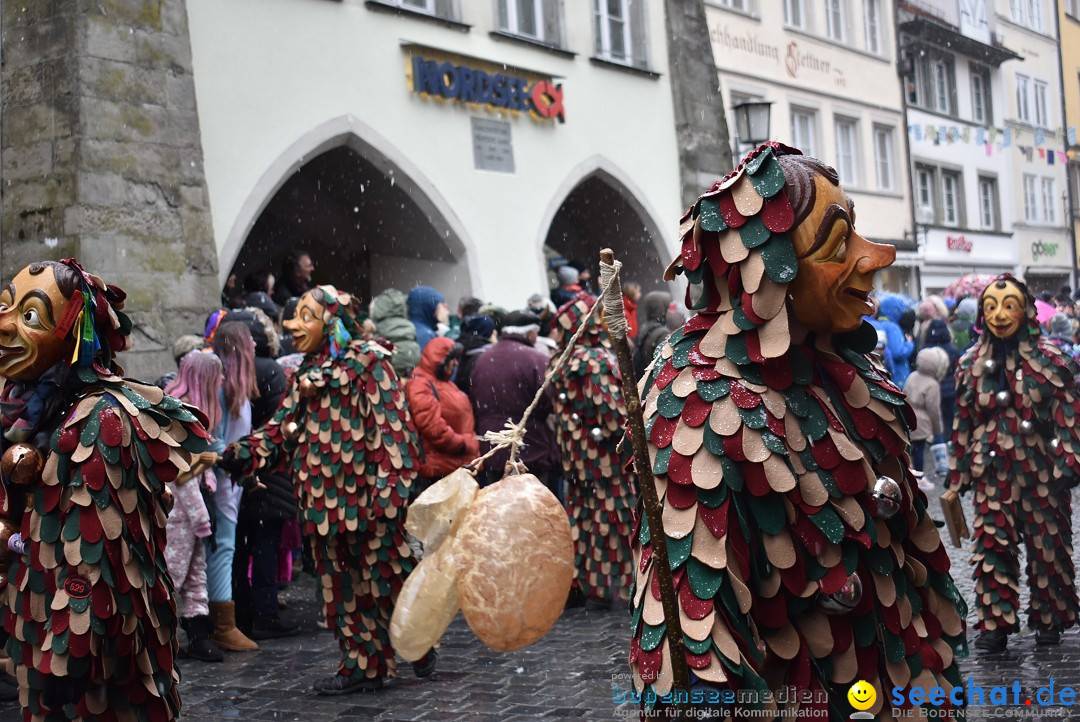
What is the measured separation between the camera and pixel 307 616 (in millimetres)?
8227

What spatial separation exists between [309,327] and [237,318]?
1645 millimetres

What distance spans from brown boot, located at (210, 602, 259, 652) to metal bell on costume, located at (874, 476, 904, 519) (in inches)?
202

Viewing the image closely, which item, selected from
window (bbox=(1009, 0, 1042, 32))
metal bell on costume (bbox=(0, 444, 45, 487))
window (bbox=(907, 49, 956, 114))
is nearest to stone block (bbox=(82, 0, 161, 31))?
metal bell on costume (bbox=(0, 444, 45, 487))

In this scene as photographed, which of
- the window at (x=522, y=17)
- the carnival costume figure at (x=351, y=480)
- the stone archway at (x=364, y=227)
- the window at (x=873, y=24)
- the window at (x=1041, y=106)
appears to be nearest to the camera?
the carnival costume figure at (x=351, y=480)

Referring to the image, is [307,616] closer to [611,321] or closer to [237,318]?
[237,318]

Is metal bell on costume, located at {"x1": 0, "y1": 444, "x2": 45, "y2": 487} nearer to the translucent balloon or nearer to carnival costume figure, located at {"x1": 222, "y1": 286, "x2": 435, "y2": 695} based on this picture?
the translucent balloon

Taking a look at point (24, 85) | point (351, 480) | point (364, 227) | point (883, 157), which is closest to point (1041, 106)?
point (883, 157)

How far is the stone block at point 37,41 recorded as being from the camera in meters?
10.0

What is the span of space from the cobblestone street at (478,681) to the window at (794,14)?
18097 millimetres

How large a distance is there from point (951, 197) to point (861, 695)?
28838 millimetres

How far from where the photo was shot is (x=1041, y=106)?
1407 inches

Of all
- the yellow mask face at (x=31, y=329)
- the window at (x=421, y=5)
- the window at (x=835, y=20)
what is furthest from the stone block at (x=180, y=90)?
the window at (x=835, y=20)

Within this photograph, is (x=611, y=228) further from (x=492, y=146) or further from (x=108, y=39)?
(x=108, y=39)

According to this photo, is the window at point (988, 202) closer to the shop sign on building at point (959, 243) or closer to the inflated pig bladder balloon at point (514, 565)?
the shop sign on building at point (959, 243)
